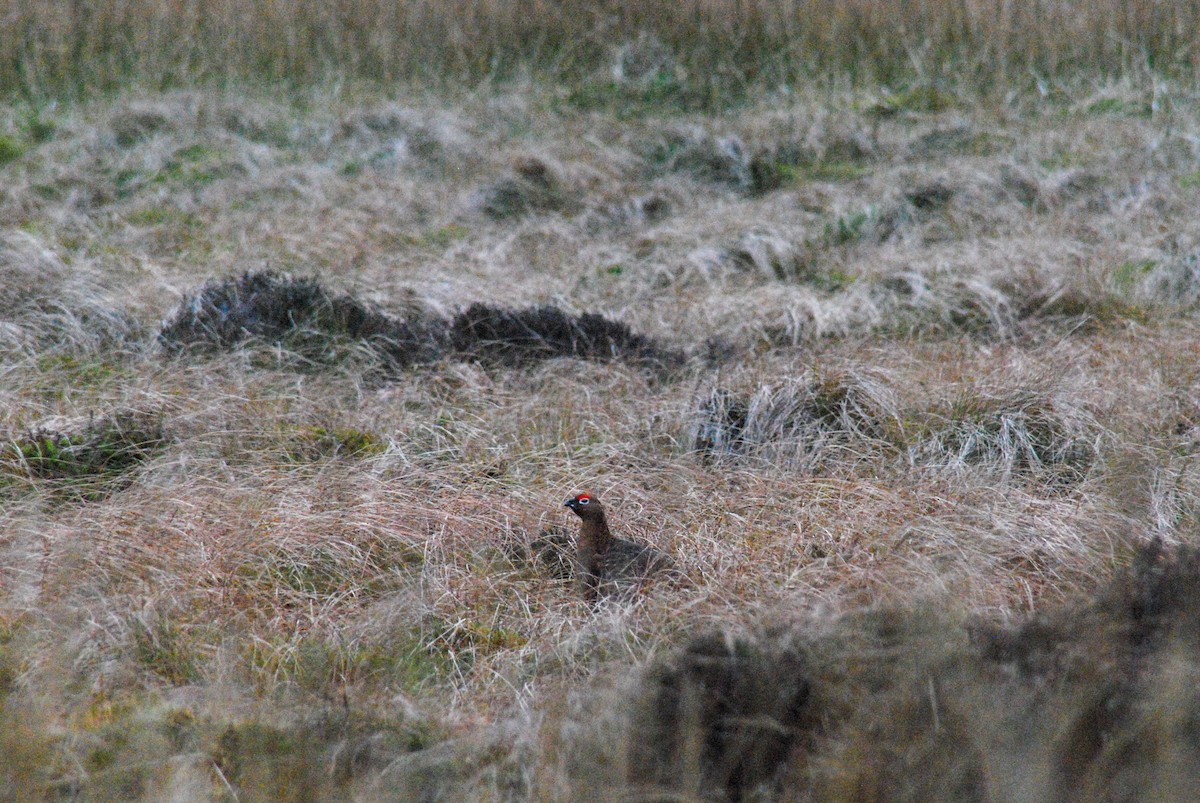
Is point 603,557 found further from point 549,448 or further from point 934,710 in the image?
point 934,710

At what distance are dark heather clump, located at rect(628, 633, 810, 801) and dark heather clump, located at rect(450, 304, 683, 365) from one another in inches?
111

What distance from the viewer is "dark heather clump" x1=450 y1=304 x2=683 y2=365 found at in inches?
200

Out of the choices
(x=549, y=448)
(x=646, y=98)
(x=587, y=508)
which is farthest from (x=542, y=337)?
(x=646, y=98)

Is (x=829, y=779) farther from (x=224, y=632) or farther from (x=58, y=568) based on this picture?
(x=58, y=568)

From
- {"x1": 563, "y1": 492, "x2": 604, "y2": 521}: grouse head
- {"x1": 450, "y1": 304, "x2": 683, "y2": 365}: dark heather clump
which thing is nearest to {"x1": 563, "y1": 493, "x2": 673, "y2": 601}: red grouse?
{"x1": 563, "y1": 492, "x2": 604, "y2": 521}: grouse head

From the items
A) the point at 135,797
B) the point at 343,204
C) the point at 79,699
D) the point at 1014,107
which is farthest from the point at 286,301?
the point at 1014,107

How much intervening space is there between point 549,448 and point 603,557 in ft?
3.22

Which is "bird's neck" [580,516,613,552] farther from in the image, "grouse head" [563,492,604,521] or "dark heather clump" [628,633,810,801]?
"dark heather clump" [628,633,810,801]

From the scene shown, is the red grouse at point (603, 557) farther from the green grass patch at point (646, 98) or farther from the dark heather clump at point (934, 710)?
the green grass patch at point (646, 98)

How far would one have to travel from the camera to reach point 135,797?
2.14 meters

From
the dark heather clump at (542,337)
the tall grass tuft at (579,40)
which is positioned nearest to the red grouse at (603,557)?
the dark heather clump at (542,337)

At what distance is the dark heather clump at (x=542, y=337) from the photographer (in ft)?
16.7

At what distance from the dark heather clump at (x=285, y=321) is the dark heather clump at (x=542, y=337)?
0.50 feet

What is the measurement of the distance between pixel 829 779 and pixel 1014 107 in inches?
343
